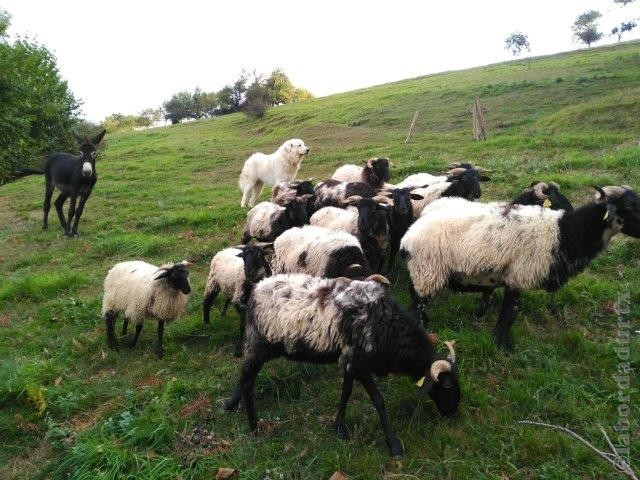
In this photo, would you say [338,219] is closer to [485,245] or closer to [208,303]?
[208,303]

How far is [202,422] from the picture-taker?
16.7 feet

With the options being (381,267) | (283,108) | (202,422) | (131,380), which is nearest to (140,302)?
(131,380)

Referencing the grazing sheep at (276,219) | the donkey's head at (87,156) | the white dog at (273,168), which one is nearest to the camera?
the grazing sheep at (276,219)

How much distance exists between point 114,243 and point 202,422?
7.48 metres

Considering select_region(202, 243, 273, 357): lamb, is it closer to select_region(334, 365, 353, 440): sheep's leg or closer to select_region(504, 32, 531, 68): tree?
select_region(334, 365, 353, 440): sheep's leg

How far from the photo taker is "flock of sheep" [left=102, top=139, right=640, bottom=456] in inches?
176

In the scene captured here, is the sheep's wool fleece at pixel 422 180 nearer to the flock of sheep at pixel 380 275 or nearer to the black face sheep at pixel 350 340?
the flock of sheep at pixel 380 275

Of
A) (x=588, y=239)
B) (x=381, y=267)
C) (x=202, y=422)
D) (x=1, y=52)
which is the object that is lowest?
(x=202, y=422)

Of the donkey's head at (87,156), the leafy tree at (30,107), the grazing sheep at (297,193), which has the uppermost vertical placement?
the leafy tree at (30,107)

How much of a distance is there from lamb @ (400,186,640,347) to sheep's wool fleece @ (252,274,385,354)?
54.6 inches

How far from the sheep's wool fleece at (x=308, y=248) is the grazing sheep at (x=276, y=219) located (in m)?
1.35

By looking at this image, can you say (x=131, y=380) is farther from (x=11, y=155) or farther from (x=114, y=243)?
(x=11, y=155)

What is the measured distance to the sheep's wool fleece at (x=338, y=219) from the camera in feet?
24.9

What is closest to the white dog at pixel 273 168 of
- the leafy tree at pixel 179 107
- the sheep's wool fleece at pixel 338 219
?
the sheep's wool fleece at pixel 338 219
